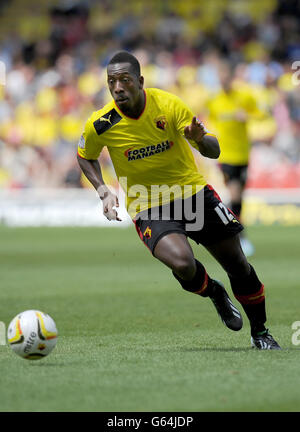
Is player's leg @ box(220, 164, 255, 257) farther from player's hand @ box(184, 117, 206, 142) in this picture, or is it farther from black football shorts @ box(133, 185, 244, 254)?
player's hand @ box(184, 117, 206, 142)

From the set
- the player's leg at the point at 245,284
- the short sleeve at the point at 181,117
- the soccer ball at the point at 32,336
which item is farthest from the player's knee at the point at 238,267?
the soccer ball at the point at 32,336

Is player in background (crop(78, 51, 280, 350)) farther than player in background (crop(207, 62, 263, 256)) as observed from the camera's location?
No

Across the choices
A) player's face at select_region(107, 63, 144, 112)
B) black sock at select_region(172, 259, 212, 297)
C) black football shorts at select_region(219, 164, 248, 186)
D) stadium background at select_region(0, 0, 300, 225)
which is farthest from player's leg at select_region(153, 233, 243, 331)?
stadium background at select_region(0, 0, 300, 225)

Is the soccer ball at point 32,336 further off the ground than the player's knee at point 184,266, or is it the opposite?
the player's knee at point 184,266

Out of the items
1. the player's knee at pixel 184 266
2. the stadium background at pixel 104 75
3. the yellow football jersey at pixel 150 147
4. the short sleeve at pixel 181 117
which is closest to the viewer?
the player's knee at pixel 184 266

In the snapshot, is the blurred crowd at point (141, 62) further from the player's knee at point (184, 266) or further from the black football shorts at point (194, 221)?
the player's knee at point (184, 266)

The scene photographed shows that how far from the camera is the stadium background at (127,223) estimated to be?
222 inches

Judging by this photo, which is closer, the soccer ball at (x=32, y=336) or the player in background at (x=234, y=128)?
the soccer ball at (x=32, y=336)

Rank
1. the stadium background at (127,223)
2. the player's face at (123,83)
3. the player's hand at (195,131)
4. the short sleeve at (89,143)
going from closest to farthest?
the stadium background at (127,223)
the player's hand at (195,131)
the player's face at (123,83)
the short sleeve at (89,143)

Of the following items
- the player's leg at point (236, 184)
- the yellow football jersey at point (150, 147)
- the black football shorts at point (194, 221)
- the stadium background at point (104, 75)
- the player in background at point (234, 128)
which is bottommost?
the black football shorts at point (194, 221)

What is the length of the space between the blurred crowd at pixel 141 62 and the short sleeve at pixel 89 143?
13.9m

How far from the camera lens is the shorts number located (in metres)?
7.01

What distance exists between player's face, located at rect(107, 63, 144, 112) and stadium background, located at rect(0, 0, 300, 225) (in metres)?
13.5
